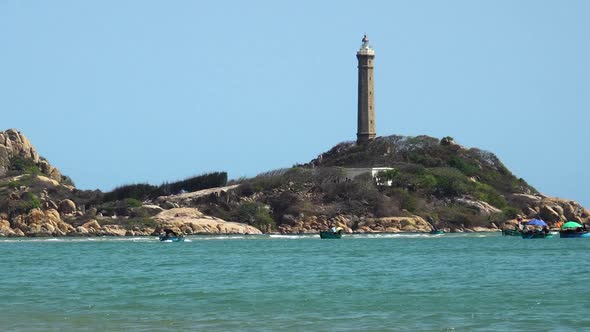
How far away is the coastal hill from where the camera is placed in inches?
5517

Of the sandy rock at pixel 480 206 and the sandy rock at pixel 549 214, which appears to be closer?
the sandy rock at pixel 480 206

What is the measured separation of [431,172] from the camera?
158 meters

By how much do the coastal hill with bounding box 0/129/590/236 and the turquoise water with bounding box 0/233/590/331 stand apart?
55440 mm

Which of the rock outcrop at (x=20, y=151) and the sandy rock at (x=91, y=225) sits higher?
the rock outcrop at (x=20, y=151)

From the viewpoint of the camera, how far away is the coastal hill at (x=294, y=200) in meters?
140

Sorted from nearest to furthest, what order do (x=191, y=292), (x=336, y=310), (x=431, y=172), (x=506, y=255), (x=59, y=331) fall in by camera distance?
(x=59, y=331), (x=336, y=310), (x=191, y=292), (x=506, y=255), (x=431, y=172)

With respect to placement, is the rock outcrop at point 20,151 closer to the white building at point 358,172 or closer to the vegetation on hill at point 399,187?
the vegetation on hill at point 399,187

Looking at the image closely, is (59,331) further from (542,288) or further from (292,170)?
(292,170)

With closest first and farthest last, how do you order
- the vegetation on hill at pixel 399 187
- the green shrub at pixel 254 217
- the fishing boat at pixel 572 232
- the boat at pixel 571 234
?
the fishing boat at pixel 572 232, the boat at pixel 571 234, the green shrub at pixel 254 217, the vegetation on hill at pixel 399 187

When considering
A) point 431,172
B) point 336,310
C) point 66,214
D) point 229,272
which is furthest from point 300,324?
point 431,172

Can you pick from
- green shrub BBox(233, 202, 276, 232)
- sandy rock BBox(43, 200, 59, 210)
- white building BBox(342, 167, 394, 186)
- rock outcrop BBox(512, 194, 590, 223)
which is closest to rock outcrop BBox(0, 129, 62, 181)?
sandy rock BBox(43, 200, 59, 210)

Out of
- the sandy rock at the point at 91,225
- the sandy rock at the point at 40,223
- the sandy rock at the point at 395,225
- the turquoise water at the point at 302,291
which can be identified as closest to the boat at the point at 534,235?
the sandy rock at the point at 395,225

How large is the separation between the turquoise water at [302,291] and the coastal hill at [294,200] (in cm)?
5544

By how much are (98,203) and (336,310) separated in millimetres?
112853
